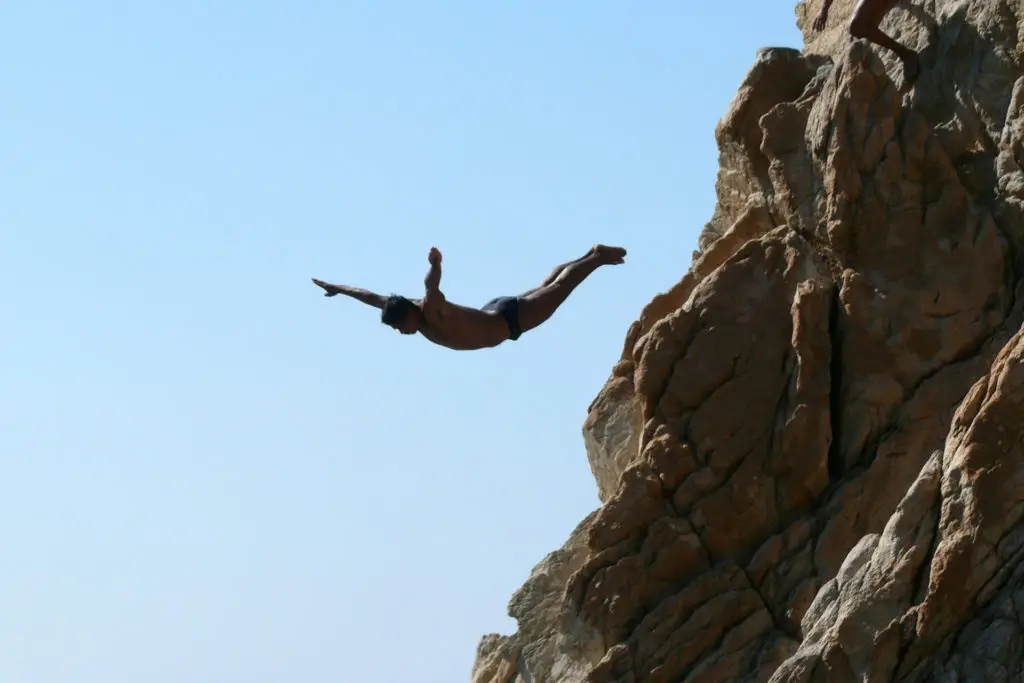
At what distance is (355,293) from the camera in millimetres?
19203

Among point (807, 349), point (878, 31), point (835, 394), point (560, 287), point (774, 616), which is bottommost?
point (774, 616)

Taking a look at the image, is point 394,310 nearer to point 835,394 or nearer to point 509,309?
point 509,309

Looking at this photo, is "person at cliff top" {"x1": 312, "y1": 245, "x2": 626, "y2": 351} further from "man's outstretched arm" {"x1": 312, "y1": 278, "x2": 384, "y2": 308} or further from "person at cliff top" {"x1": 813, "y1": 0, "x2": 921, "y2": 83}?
"person at cliff top" {"x1": 813, "y1": 0, "x2": 921, "y2": 83}

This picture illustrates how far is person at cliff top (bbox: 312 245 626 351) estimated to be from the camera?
62.2 ft

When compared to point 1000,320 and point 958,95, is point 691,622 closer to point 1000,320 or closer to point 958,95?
point 1000,320

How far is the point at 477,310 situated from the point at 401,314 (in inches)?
41.5

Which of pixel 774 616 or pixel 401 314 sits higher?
pixel 401 314

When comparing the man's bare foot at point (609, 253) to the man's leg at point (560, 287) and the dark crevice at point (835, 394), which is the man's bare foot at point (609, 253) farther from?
A: the dark crevice at point (835, 394)

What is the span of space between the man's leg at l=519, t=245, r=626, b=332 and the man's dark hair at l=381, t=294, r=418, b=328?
5.22 feet

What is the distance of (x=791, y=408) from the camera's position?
18.3m

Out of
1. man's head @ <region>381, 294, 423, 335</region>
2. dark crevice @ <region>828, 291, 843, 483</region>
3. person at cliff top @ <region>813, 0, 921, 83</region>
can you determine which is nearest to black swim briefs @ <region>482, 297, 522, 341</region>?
man's head @ <region>381, 294, 423, 335</region>

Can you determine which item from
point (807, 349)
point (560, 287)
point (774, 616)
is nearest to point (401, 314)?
point (560, 287)

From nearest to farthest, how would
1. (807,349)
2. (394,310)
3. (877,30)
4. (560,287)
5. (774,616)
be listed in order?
(774,616) < (877,30) < (807,349) < (394,310) < (560,287)

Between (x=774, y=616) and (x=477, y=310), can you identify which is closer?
(x=774, y=616)
